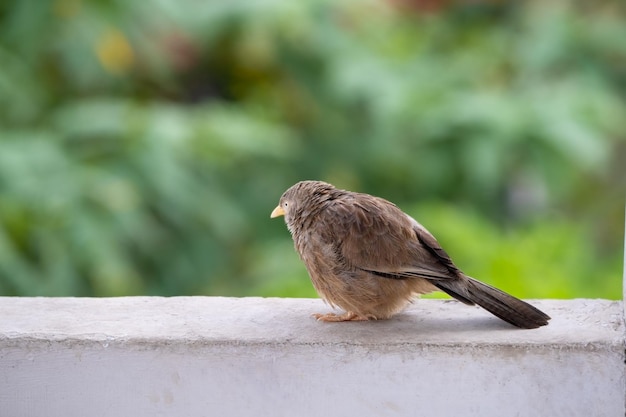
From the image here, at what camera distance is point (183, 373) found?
2580 millimetres

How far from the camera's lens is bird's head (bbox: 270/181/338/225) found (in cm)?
304

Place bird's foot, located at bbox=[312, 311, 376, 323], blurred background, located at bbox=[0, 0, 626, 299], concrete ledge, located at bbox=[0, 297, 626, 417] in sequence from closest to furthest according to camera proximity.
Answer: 1. concrete ledge, located at bbox=[0, 297, 626, 417]
2. bird's foot, located at bbox=[312, 311, 376, 323]
3. blurred background, located at bbox=[0, 0, 626, 299]

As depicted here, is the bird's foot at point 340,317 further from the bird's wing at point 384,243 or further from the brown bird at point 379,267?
the bird's wing at point 384,243

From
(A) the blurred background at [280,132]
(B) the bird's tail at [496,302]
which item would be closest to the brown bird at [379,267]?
(B) the bird's tail at [496,302]

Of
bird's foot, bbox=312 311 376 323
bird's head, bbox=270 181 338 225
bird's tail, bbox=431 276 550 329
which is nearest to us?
bird's tail, bbox=431 276 550 329

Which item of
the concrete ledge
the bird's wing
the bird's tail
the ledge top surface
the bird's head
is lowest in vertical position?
the concrete ledge

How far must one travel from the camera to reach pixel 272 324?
2.78 m

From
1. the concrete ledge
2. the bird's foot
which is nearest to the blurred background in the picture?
the bird's foot

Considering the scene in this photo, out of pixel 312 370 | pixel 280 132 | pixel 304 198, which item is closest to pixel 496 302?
pixel 312 370

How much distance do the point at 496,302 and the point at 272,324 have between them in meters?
0.63

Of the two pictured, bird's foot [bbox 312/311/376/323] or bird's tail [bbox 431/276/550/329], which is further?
bird's foot [bbox 312/311/376/323]

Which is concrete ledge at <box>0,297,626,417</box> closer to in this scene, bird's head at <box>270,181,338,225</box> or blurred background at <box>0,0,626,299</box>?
bird's head at <box>270,181,338,225</box>

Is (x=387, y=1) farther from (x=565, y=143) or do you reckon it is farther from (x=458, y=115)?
(x=565, y=143)

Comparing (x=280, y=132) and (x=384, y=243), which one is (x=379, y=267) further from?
(x=280, y=132)
